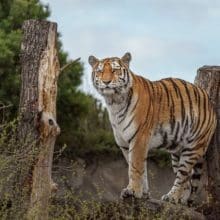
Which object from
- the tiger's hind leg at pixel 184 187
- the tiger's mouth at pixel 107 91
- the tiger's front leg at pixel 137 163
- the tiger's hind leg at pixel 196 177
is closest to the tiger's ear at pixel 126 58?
the tiger's mouth at pixel 107 91

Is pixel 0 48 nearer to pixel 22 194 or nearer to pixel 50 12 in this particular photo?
pixel 50 12

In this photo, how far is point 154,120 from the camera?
10391 millimetres

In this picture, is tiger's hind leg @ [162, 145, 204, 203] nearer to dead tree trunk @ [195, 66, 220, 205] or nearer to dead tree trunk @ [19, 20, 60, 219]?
dead tree trunk @ [195, 66, 220, 205]

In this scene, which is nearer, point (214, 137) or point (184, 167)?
point (184, 167)

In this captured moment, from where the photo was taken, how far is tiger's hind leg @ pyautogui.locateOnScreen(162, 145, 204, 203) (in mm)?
10773

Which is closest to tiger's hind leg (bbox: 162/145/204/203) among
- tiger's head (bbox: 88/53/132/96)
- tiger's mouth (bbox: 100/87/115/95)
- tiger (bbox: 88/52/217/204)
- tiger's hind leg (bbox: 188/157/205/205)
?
tiger (bbox: 88/52/217/204)

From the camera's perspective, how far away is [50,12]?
13.1 meters

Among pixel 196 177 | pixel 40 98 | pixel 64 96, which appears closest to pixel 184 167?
pixel 196 177

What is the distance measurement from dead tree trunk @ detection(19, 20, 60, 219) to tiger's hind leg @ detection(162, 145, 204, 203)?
2.03 meters

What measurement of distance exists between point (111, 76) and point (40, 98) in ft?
3.82

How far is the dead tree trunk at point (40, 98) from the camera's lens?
906 centimetres

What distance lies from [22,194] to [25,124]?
0.68 metres

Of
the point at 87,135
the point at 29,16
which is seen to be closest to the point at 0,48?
the point at 29,16

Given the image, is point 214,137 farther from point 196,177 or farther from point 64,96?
point 64,96
